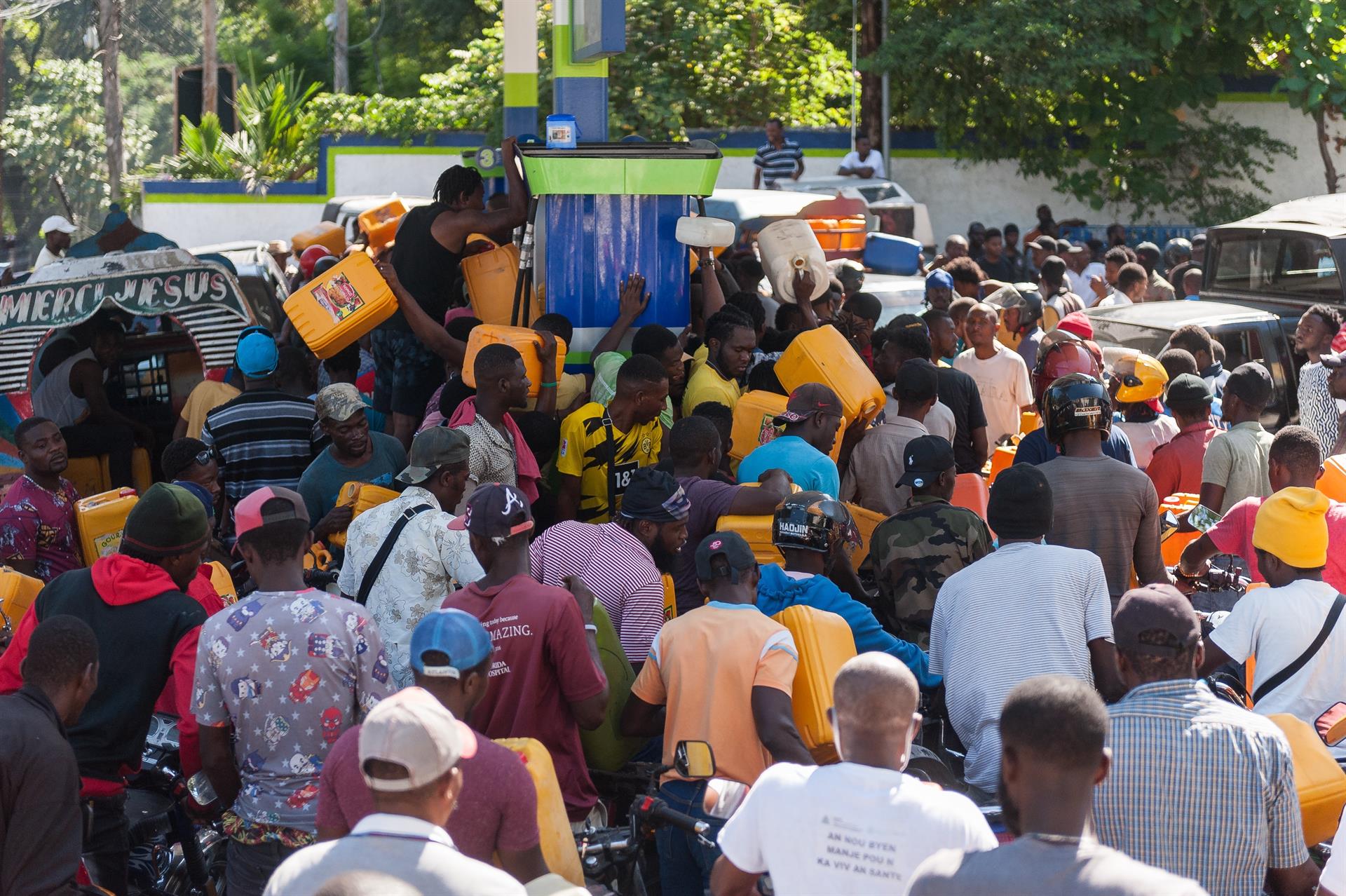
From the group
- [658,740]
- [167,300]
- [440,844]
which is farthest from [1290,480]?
[167,300]

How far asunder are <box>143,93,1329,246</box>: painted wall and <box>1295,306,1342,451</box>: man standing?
542 inches

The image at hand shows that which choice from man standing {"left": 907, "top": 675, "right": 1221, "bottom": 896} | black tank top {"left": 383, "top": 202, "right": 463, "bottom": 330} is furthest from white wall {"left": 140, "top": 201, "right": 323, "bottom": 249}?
man standing {"left": 907, "top": 675, "right": 1221, "bottom": 896}

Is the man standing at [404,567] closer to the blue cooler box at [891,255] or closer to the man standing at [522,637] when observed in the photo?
the man standing at [522,637]

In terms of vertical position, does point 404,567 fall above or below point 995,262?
below

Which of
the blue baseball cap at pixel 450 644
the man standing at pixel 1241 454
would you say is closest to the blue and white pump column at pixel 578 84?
the man standing at pixel 1241 454

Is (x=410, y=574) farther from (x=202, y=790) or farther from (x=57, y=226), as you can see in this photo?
(x=57, y=226)

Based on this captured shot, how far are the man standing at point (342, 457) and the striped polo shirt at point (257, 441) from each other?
61cm

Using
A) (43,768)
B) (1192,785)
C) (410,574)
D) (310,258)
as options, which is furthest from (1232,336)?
(43,768)

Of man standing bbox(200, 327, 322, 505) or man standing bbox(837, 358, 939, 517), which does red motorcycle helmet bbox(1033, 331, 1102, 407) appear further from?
man standing bbox(200, 327, 322, 505)

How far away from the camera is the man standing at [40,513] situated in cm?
636

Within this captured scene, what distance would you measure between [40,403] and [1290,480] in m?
6.58

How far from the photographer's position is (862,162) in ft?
69.3

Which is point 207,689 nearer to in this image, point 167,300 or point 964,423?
point 167,300

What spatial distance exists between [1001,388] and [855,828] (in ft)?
19.1
